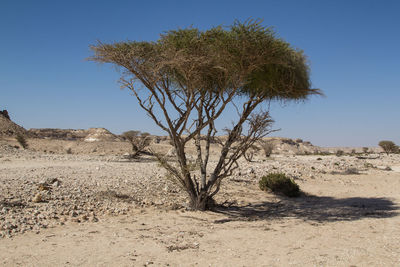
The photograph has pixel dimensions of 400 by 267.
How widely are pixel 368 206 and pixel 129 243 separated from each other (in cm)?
774

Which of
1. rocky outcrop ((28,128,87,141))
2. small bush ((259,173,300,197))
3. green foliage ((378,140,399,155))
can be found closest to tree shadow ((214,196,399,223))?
small bush ((259,173,300,197))

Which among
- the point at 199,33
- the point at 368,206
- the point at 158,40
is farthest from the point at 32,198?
the point at 368,206

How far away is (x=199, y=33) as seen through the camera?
26.0ft

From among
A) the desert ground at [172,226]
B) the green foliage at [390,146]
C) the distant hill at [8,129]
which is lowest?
the desert ground at [172,226]

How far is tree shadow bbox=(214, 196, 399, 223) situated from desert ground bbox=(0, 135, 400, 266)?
0.09 ft

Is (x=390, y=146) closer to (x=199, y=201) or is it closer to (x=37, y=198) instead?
(x=199, y=201)

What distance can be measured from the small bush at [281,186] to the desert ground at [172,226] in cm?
42

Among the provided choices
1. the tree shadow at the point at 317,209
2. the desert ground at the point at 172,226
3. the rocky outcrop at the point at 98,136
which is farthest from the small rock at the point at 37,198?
the rocky outcrop at the point at 98,136

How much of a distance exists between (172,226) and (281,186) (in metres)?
6.34

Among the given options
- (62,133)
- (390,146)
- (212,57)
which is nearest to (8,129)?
(62,133)

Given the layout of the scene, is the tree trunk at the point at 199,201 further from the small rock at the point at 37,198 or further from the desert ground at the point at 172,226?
the small rock at the point at 37,198

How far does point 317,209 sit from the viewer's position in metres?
9.28

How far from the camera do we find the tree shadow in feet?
26.2

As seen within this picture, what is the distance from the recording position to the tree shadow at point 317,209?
7977mm
